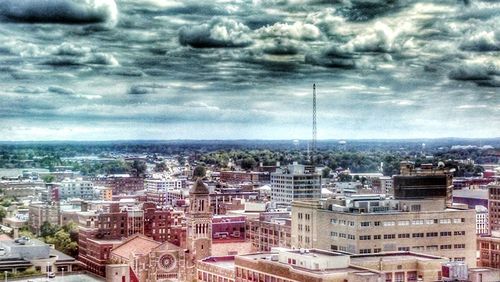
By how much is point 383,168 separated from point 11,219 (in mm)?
31945

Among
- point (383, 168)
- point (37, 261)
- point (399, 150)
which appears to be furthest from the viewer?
point (383, 168)

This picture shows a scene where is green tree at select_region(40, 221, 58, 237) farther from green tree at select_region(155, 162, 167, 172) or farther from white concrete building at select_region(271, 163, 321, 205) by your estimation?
green tree at select_region(155, 162, 167, 172)

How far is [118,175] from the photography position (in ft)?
221

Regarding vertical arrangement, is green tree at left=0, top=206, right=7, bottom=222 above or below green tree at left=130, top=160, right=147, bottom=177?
below

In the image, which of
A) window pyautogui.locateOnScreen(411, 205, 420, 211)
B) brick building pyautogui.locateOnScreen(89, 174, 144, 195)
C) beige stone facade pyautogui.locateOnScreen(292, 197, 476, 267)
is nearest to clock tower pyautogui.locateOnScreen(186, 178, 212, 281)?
beige stone facade pyautogui.locateOnScreen(292, 197, 476, 267)

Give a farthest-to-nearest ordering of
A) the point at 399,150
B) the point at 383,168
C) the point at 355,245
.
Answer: the point at 383,168
the point at 399,150
the point at 355,245

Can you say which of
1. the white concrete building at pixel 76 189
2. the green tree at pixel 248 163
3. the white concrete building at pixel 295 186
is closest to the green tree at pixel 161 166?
the green tree at pixel 248 163

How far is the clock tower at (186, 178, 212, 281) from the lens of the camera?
33.9m

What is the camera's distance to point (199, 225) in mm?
34250

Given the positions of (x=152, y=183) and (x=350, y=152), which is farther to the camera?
(x=350, y=152)

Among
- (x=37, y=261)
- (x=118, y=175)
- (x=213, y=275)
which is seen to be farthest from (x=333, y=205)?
(x=118, y=175)

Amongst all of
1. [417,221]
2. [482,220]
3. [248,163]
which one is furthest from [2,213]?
[248,163]

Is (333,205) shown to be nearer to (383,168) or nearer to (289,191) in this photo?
(289,191)

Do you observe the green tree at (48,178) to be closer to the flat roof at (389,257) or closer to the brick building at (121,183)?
the brick building at (121,183)
